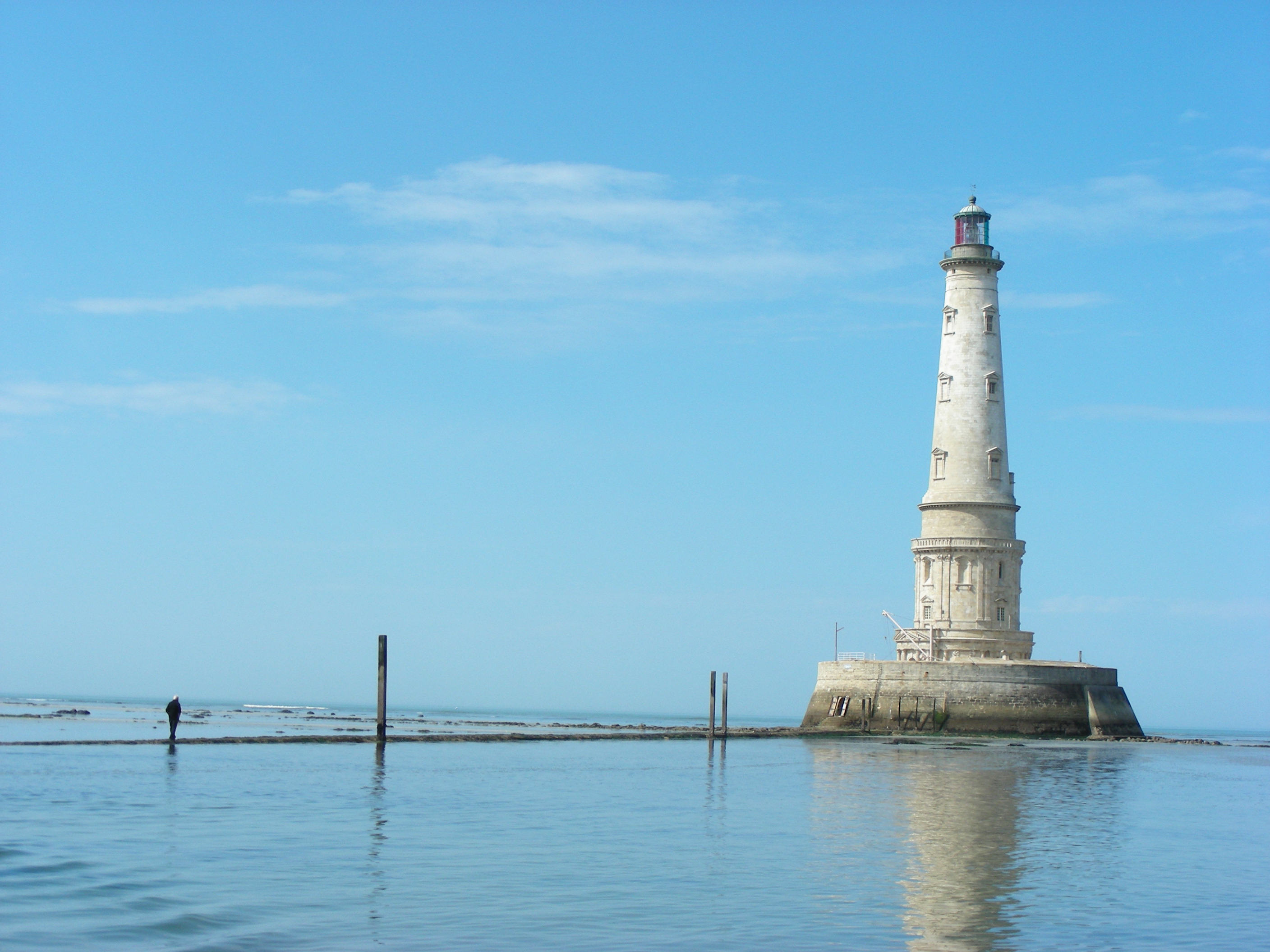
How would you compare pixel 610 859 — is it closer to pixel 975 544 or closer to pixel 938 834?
pixel 938 834

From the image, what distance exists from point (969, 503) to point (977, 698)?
788 centimetres

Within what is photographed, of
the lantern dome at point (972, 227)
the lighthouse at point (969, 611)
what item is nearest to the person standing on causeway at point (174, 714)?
the lighthouse at point (969, 611)

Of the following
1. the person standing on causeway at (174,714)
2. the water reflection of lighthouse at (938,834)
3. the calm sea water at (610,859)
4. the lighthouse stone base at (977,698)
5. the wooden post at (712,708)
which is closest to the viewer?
the calm sea water at (610,859)

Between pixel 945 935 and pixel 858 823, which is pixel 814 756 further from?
pixel 945 935

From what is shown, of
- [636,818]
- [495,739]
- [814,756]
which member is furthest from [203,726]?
[636,818]

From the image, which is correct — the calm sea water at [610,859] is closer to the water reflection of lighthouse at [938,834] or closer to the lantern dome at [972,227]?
the water reflection of lighthouse at [938,834]

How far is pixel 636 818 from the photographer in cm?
2655

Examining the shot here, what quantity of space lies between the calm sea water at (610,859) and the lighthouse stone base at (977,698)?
1672 centimetres

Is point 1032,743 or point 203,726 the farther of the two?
point 203,726

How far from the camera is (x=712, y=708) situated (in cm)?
5491

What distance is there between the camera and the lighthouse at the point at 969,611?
5572 cm

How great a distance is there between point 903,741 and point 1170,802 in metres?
19.3

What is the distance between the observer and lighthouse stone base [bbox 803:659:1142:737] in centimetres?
5544

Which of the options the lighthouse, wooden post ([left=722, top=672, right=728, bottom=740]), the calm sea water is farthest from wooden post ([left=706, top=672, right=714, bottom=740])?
the calm sea water
